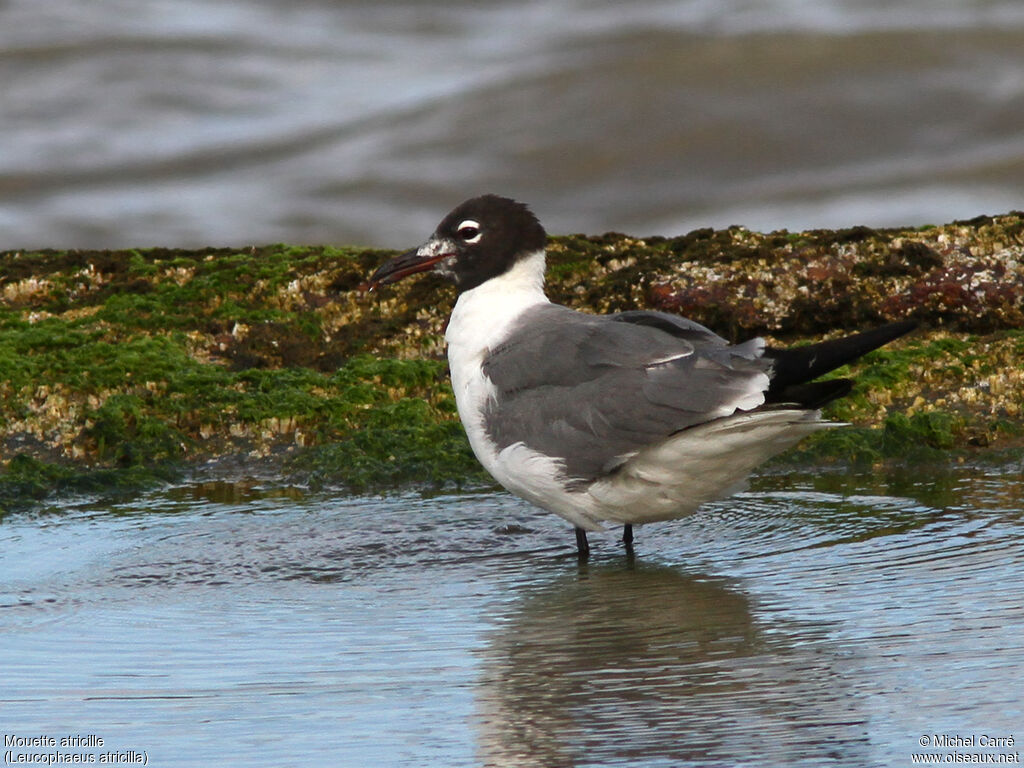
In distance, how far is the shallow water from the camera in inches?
141

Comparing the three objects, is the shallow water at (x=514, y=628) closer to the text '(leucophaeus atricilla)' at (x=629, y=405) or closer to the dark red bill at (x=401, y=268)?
the text '(leucophaeus atricilla)' at (x=629, y=405)

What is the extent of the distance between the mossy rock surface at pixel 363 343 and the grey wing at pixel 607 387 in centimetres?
123

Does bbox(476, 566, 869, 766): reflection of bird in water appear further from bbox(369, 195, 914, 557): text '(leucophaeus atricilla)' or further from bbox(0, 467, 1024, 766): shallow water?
bbox(369, 195, 914, 557): text '(leucophaeus atricilla)'

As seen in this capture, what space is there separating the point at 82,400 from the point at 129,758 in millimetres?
4202

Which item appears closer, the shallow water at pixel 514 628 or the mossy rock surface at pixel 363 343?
the shallow water at pixel 514 628

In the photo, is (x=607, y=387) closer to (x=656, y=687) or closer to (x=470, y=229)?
(x=470, y=229)

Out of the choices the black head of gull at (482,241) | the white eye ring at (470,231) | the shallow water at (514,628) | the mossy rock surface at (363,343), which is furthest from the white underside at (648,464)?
the mossy rock surface at (363,343)

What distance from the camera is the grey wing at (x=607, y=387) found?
16.8 feet

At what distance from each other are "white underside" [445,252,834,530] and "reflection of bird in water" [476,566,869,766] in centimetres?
47

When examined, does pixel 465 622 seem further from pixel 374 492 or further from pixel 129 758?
pixel 374 492

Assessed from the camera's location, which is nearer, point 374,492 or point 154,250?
point 374,492

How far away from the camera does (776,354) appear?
512 centimetres

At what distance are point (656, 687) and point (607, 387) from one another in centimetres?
171

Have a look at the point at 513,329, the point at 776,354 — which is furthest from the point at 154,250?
the point at 776,354
